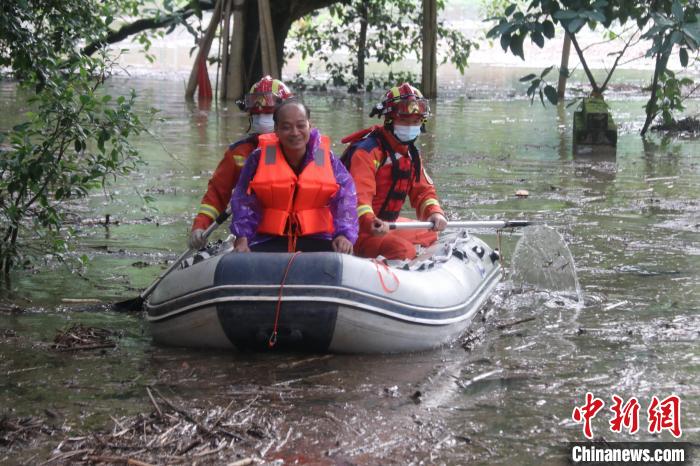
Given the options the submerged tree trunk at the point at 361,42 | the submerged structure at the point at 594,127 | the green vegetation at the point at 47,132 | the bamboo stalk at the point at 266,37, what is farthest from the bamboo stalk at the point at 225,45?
the green vegetation at the point at 47,132

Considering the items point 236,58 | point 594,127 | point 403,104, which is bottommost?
point 594,127

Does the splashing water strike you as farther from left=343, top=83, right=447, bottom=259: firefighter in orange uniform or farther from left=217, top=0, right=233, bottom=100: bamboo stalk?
left=217, top=0, right=233, bottom=100: bamboo stalk

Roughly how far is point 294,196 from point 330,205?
24cm

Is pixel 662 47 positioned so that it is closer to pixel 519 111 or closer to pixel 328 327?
pixel 328 327

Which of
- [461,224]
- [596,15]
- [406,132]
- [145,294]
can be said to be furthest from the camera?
[596,15]

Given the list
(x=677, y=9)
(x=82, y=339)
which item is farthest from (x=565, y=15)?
(x=82, y=339)

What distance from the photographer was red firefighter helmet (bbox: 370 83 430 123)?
257 inches

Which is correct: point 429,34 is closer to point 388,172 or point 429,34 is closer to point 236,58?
point 236,58

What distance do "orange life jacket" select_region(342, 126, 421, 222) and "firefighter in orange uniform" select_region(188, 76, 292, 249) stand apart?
0.53 metres

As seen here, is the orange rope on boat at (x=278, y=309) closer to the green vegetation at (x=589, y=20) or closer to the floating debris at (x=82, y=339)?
the floating debris at (x=82, y=339)

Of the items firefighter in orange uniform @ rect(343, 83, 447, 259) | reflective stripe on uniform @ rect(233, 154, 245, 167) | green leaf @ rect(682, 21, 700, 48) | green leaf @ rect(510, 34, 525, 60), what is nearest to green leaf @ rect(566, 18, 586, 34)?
green leaf @ rect(510, 34, 525, 60)

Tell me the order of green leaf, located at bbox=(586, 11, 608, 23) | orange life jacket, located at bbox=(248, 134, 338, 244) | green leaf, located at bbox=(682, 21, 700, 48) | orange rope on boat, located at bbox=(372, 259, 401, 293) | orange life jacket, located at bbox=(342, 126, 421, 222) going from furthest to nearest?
green leaf, located at bbox=(682, 21, 700, 48), green leaf, located at bbox=(586, 11, 608, 23), orange life jacket, located at bbox=(342, 126, 421, 222), orange life jacket, located at bbox=(248, 134, 338, 244), orange rope on boat, located at bbox=(372, 259, 401, 293)

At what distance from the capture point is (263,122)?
6.51m

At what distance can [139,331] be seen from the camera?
6.02 m
